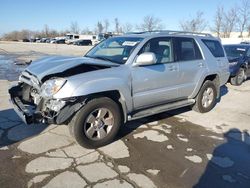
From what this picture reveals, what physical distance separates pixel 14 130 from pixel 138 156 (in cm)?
243

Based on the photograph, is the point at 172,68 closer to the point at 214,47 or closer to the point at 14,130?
the point at 214,47

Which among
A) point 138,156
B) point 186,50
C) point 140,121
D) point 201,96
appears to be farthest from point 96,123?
point 201,96

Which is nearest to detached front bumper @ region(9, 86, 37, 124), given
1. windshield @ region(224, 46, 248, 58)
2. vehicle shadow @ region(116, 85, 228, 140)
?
vehicle shadow @ region(116, 85, 228, 140)

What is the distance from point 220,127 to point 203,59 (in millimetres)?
1616

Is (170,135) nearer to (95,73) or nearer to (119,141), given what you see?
(119,141)

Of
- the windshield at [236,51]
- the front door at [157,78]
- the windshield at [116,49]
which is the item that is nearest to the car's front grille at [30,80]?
→ the windshield at [116,49]

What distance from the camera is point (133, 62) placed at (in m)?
4.82

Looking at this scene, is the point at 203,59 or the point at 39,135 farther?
the point at 203,59

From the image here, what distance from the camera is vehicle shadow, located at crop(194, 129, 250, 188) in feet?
11.7

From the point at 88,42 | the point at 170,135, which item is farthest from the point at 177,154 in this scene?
the point at 88,42

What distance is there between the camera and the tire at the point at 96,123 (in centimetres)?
421

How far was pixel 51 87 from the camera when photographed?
4.11 meters

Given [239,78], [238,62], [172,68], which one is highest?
[172,68]

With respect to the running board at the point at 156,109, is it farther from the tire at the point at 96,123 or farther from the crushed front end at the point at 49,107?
the crushed front end at the point at 49,107
